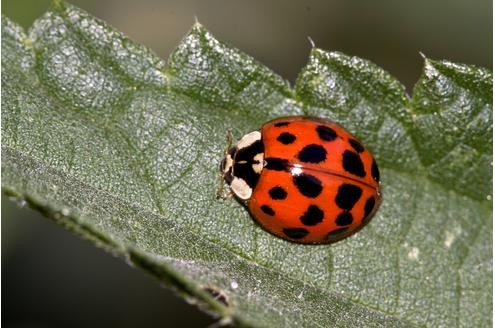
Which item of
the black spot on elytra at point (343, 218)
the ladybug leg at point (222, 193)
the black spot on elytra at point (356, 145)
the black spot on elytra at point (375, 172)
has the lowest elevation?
the ladybug leg at point (222, 193)

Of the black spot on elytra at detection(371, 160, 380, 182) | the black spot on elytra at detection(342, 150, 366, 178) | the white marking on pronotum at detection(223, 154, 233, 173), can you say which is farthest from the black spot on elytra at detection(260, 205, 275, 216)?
the black spot on elytra at detection(371, 160, 380, 182)

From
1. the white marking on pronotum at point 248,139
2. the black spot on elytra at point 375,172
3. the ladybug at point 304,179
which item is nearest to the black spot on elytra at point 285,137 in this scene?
the ladybug at point 304,179

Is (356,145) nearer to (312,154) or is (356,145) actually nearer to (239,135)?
(312,154)

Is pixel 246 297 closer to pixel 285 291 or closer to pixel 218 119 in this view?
pixel 285 291

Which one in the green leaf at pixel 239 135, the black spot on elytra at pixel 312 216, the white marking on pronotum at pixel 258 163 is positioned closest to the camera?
the green leaf at pixel 239 135

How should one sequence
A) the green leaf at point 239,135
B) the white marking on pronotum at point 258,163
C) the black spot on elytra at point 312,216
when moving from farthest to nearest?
the white marking on pronotum at point 258,163 < the black spot on elytra at point 312,216 < the green leaf at point 239,135

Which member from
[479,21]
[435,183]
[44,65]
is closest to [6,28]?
[44,65]

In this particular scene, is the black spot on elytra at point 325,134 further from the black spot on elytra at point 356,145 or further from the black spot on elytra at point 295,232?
the black spot on elytra at point 295,232
